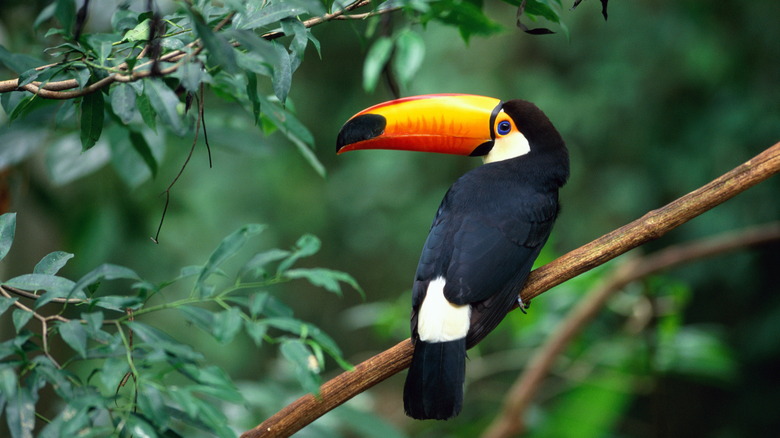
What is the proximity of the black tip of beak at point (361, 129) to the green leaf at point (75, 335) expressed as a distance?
1.07 m

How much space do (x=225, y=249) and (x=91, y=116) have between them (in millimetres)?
310

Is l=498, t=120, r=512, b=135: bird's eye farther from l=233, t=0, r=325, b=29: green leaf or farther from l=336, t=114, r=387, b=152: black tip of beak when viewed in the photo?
l=233, t=0, r=325, b=29: green leaf

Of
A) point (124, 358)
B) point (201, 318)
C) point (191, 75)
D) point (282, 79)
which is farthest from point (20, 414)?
point (282, 79)

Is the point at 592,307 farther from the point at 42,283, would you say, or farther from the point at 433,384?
the point at 42,283

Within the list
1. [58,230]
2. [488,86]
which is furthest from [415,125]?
[488,86]

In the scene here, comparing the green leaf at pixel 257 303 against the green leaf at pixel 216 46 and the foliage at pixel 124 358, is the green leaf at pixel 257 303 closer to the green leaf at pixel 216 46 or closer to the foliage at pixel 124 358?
the foliage at pixel 124 358

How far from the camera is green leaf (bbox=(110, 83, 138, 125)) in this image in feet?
3.83

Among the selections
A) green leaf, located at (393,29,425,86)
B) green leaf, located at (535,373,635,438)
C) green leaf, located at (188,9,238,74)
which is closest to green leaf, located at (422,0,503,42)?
green leaf, located at (393,29,425,86)

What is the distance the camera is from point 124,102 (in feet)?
3.89

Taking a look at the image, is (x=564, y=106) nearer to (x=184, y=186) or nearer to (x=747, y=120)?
(x=747, y=120)

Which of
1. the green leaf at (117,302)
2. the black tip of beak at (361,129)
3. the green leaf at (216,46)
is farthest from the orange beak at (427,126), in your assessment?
the green leaf at (216,46)

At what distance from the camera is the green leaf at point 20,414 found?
101 centimetres

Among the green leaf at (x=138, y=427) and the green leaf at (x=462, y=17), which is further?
the green leaf at (x=462, y=17)

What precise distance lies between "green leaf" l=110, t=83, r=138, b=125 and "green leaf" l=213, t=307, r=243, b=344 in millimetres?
315
